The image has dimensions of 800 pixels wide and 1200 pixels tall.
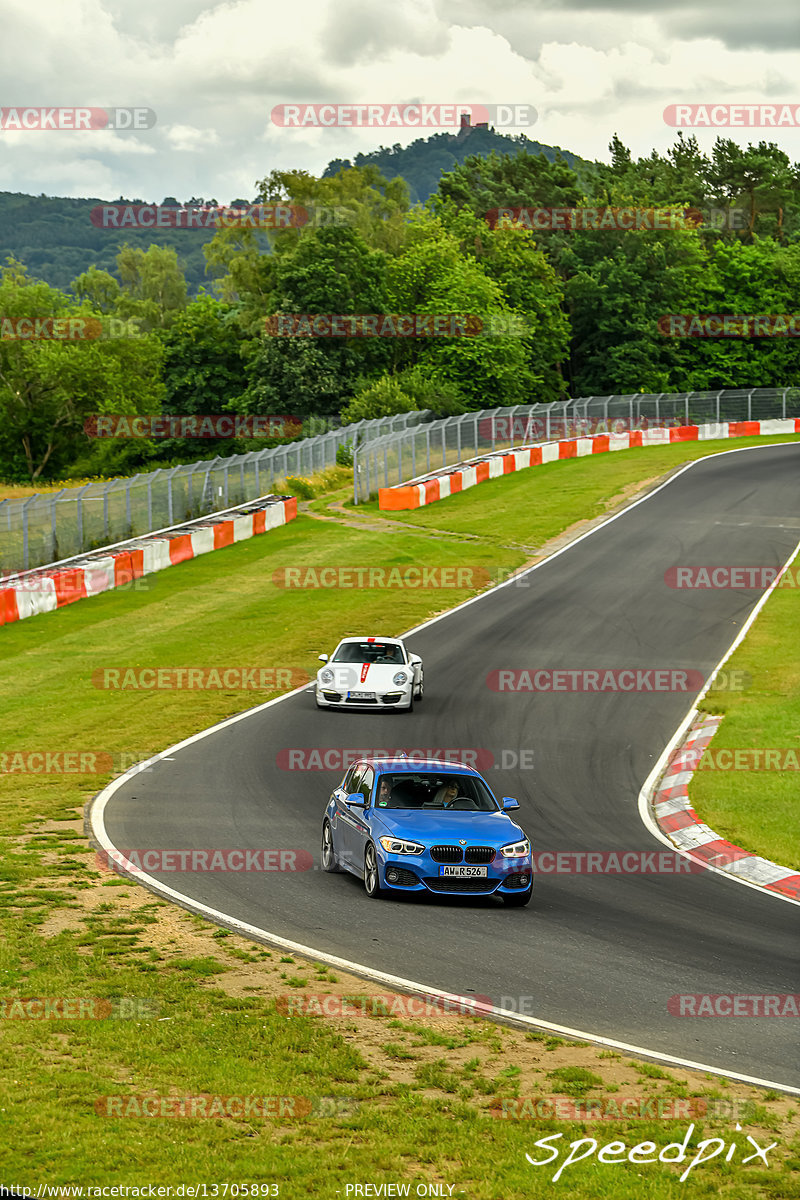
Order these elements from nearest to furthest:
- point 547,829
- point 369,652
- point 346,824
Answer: point 346,824, point 547,829, point 369,652

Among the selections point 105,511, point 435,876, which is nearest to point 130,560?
point 105,511

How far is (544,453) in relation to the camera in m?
60.4

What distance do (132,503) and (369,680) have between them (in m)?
19.1

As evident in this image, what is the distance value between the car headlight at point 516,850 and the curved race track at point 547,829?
581mm

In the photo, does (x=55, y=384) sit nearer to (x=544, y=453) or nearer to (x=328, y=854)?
(x=544, y=453)

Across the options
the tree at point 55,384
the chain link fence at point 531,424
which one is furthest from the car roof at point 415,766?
the tree at point 55,384

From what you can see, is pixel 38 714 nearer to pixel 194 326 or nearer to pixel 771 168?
pixel 194 326

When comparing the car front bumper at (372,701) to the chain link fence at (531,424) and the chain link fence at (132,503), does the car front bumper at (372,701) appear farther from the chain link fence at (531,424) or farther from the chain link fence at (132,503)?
the chain link fence at (531,424)

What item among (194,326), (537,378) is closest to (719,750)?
(537,378)

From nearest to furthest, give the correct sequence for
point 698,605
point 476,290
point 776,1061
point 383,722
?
1. point 776,1061
2. point 383,722
3. point 698,605
4. point 476,290

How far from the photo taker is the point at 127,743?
21547 mm

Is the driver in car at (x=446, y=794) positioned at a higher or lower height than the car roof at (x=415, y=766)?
lower

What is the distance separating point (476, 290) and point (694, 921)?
72.0m

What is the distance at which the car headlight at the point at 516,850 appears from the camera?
44.2 feet
